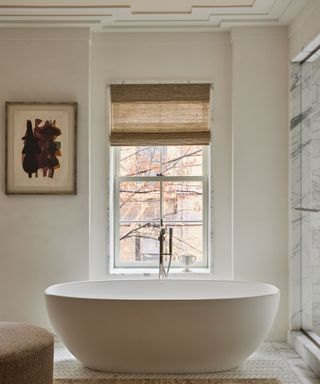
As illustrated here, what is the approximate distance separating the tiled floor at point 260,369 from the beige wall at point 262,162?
57cm

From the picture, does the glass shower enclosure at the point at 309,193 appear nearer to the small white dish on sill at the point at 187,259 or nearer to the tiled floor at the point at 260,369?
the tiled floor at the point at 260,369

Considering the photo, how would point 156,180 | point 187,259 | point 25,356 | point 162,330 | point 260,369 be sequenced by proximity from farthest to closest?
point 156,180 → point 187,259 → point 260,369 → point 162,330 → point 25,356

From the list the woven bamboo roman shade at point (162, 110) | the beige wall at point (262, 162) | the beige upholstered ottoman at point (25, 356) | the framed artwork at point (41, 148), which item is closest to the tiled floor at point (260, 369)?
the beige wall at point (262, 162)

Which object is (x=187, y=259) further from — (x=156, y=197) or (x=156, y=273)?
(x=156, y=197)

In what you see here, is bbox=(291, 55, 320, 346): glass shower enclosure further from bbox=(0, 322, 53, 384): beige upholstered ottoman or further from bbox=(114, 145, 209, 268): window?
bbox=(0, 322, 53, 384): beige upholstered ottoman

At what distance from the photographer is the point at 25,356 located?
305 centimetres

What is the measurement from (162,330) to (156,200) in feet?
5.16

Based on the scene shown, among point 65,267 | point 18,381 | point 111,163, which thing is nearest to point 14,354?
point 18,381

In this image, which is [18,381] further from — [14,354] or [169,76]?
[169,76]

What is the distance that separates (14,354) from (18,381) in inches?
5.3

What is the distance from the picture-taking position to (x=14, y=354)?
301cm

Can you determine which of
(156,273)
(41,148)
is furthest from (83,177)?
(156,273)

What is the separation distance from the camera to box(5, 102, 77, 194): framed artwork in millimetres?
4801

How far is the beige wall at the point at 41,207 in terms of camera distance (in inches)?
189
